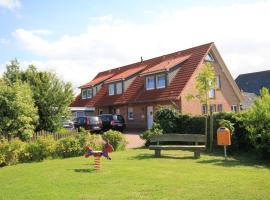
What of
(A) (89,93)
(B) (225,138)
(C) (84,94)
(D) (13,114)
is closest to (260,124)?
(B) (225,138)

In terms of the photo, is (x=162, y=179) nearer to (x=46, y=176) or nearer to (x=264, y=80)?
(x=46, y=176)

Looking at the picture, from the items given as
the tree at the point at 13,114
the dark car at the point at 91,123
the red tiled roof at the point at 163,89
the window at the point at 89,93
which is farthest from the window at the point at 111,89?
the tree at the point at 13,114

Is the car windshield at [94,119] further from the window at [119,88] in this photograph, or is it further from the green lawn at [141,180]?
the green lawn at [141,180]

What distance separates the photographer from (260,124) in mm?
15359

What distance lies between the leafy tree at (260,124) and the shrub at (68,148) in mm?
7503

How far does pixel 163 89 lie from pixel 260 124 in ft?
A: 65.2

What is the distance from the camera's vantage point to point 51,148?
1630 cm

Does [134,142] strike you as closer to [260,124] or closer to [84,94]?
[260,124]

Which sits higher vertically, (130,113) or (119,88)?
(119,88)

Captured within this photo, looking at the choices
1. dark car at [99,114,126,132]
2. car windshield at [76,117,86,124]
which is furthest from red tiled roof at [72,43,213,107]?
car windshield at [76,117,86,124]

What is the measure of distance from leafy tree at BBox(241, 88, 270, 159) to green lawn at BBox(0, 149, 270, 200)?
91cm

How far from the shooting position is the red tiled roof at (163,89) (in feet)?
111

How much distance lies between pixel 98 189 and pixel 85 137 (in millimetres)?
8055

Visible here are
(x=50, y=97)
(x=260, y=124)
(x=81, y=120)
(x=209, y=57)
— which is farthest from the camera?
(x=209, y=57)
